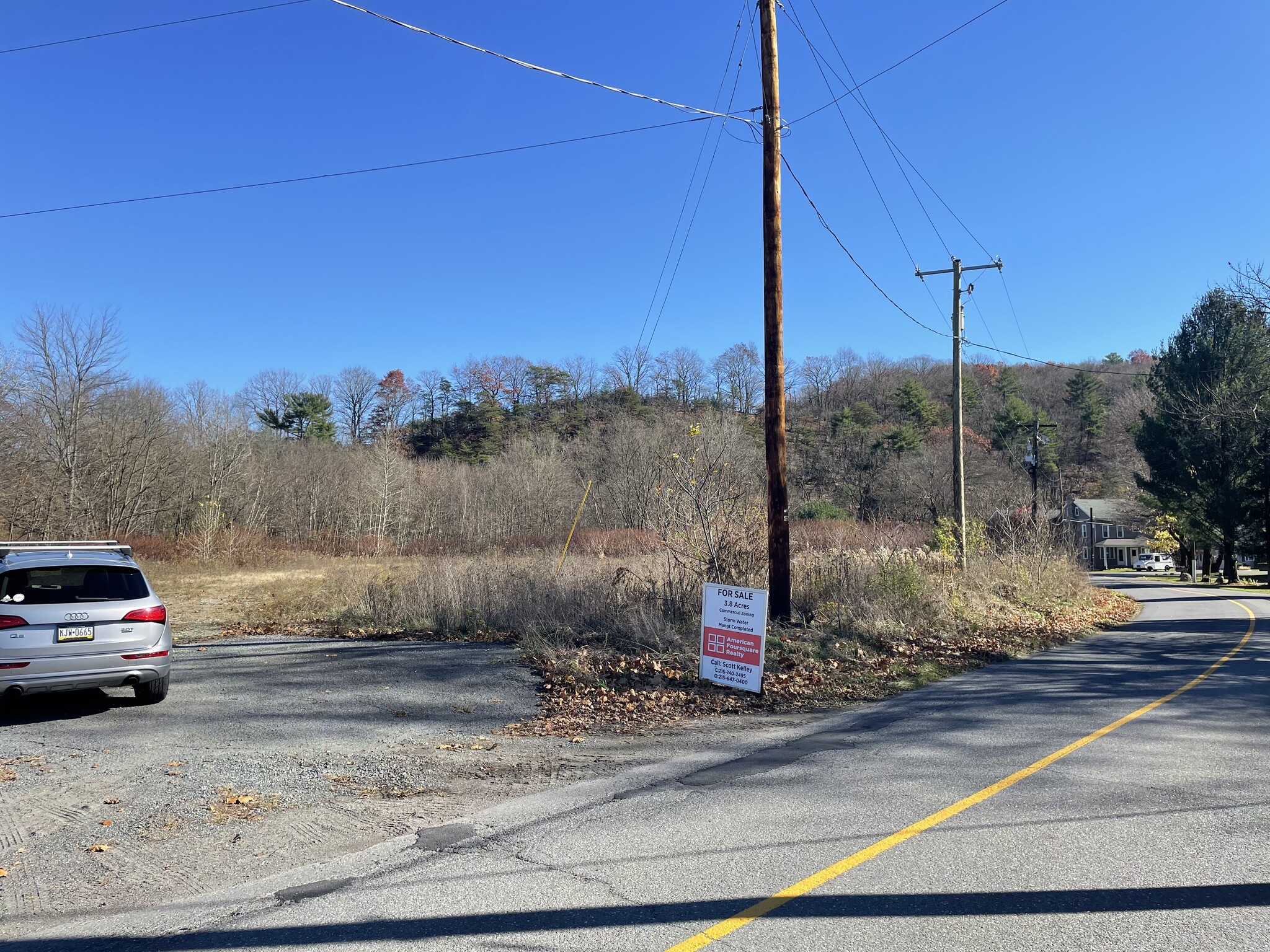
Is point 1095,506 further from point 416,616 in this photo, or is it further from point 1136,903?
point 1136,903

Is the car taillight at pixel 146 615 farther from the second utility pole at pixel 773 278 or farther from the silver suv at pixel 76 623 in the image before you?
the second utility pole at pixel 773 278

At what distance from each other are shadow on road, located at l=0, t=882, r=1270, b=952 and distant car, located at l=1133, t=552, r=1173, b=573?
88538mm

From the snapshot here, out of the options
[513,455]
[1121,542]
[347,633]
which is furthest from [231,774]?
[1121,542]

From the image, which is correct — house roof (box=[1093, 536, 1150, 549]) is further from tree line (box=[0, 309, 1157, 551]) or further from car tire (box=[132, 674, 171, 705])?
car tire (box=[132, 674, 171, 705])

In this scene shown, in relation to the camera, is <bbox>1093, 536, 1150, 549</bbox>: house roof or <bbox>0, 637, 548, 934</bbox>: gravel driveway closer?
<bbox>0, 637, 548, 934</bbox>: gravel driveway

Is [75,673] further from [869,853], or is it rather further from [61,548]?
[869,853]

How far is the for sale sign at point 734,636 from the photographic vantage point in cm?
980

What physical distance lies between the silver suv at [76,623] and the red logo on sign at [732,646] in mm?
6118

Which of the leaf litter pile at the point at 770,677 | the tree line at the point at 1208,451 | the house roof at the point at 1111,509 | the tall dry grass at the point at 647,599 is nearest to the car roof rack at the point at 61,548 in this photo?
the leaf litter pile at the point at 770,677

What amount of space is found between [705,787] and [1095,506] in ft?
316

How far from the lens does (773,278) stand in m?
13.0

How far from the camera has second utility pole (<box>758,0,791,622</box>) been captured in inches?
506

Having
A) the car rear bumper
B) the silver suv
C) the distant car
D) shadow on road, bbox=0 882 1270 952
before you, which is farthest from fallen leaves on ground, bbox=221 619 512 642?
the distant car

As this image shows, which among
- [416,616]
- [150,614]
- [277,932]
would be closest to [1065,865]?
[277,932]
